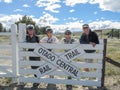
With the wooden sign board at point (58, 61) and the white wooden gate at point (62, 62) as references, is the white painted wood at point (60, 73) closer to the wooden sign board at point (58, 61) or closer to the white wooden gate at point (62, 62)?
the white wooden gate at point (62, 62)

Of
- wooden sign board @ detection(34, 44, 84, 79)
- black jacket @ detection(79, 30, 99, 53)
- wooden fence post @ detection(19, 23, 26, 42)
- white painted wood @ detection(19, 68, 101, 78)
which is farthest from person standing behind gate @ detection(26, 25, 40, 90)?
black jacket @ detection(79, 30, 99, 53)

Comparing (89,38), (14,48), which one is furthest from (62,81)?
(14,48)

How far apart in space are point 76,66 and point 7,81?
7.89 feet

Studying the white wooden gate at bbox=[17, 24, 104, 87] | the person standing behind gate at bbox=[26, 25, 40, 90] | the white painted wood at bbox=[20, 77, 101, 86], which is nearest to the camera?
the white wooden gate at bbox=[17, 24, 104, 87]

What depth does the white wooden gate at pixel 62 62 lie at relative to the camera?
27.3ft

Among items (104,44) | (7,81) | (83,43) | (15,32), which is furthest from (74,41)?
(7,81)

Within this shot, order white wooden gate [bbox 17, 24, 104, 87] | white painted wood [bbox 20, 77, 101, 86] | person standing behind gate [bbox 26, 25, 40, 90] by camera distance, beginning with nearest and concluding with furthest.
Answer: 1. white wooden gate [bbox 17, 24, 104, 87]
2. white painted wood [bbox 20, 77, 101, 86]
3. person standing behind gate [bbox 26, 25, 40, 90]

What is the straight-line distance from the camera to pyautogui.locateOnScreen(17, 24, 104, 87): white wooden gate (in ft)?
27.3

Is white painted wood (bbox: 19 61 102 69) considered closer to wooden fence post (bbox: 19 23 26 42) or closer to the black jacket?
the black jacket

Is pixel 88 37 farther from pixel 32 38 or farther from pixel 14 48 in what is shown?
pixel 14 48

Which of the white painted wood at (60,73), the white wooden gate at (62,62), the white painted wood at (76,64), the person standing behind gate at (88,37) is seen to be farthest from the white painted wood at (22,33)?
the person standing behind gate at (88,37)

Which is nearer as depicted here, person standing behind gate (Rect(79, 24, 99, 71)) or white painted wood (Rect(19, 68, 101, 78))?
white painted wood (Rect(19, 68, 101, 78))

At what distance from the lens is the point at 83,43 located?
8711 millimetres

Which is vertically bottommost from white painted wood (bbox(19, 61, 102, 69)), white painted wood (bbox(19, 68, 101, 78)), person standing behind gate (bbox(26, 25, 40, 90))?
white painted wood (bbox(19, 68, 101, 78))
